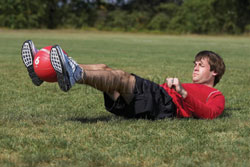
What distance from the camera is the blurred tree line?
5153 cm

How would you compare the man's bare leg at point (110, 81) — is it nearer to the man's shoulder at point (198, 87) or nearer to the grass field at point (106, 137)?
the grass field at point (106, 137)

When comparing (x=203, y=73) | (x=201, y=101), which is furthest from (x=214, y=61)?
(x=201, y=101)

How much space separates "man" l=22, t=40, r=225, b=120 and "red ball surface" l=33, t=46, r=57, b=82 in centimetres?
18

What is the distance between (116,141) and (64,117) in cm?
142

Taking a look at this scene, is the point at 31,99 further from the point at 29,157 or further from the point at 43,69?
the point at 29,157

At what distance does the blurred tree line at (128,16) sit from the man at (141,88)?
47.8 metres

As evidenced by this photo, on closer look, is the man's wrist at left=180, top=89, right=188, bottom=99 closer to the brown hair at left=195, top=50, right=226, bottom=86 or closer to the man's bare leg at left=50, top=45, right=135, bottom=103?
the man's bare leg at left=50, top=45, right=135, bottom=103

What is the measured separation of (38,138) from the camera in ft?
11.8

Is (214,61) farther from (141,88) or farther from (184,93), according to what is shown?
(141,88)

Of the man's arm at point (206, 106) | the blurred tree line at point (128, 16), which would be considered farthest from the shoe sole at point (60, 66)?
the blurred tree line at point (128, 16)

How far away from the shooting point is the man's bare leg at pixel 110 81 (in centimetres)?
382

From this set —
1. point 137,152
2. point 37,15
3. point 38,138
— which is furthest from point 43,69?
point 37,15

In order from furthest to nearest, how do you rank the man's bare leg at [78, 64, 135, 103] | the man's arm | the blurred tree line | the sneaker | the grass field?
the blurred tree line → the man's arm → the man's bare leg at [78, 64, 135, 103] → the sneaker → the grass field

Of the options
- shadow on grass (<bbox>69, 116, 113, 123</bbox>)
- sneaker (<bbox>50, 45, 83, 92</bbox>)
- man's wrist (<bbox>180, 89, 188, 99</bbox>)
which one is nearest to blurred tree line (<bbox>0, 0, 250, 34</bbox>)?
shadow on grass (<bbox>69, 116, 113, 123</bbox>)
